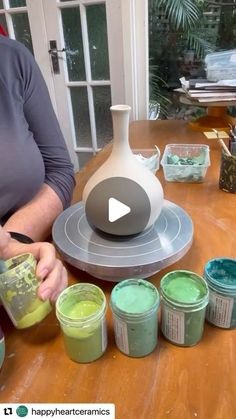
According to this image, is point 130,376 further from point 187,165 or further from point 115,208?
point 187,165

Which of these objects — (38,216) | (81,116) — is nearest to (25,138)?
(38,216)

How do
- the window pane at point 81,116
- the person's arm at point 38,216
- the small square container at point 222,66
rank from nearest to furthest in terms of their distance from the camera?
the person's arm at point 38,216 → the small square container at point 222,66 → the window pane at point 81,116

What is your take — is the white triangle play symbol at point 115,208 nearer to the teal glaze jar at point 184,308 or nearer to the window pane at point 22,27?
the teal glaze jar at point 184,308

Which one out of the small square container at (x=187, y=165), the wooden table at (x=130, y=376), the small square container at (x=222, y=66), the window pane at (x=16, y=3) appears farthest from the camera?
the window pane at (x=16, y=3)

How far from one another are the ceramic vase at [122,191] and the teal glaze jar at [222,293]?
0.13 meters

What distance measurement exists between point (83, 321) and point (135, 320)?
62mm

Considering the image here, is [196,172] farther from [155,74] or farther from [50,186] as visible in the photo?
[155,74]

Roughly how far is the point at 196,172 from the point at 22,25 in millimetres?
1635

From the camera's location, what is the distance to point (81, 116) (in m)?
2.10

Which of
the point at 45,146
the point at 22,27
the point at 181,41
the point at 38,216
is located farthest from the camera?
the point at 22,27

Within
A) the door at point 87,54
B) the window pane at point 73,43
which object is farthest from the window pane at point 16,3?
the window pane at point 73,43

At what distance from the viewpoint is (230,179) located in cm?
82

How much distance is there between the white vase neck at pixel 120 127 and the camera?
1.71 ft

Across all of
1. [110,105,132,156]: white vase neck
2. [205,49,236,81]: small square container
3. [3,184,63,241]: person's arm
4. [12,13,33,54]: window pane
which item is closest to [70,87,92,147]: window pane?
[12,13,33,54]: window pane
